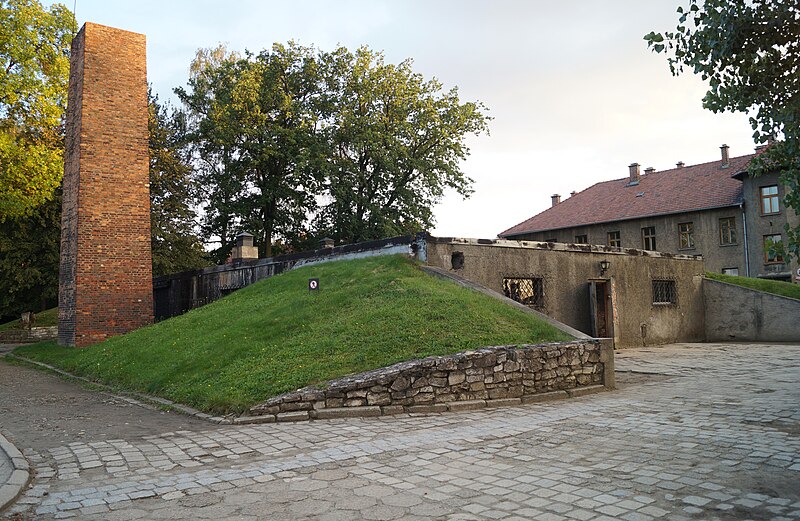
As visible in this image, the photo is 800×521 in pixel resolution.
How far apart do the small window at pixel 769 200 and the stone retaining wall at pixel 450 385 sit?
27.9 m

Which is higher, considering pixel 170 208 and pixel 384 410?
pixel 170 208

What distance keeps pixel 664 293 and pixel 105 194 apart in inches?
730

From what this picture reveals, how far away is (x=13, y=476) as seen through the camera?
17.0 ft

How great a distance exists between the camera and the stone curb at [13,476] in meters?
4.66

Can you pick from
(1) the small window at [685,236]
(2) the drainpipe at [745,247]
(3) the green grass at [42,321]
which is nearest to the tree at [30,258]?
(3) the green grass at [42,321]

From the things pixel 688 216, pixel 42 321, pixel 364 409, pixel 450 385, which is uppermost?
pixel 688 216

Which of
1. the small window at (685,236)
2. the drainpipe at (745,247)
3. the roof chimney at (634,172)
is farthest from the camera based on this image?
the roof chimney at (634,172)

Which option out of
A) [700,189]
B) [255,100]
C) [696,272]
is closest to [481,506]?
[696,272]

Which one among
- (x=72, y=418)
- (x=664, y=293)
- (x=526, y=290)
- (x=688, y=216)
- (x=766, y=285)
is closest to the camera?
(x=72, y=418)

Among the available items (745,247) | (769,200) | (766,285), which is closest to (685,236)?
(745,247)

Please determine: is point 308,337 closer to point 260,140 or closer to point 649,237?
point 260,140

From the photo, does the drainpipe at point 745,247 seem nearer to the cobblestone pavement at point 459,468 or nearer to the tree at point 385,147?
the tree at point 385,147

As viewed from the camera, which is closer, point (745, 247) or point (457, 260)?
point (457, 260)

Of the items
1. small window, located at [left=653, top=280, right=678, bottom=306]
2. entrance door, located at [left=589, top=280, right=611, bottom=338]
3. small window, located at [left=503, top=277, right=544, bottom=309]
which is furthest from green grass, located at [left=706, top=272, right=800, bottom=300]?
small window, located at [left=503, top=277, right=544, bottom=309]
